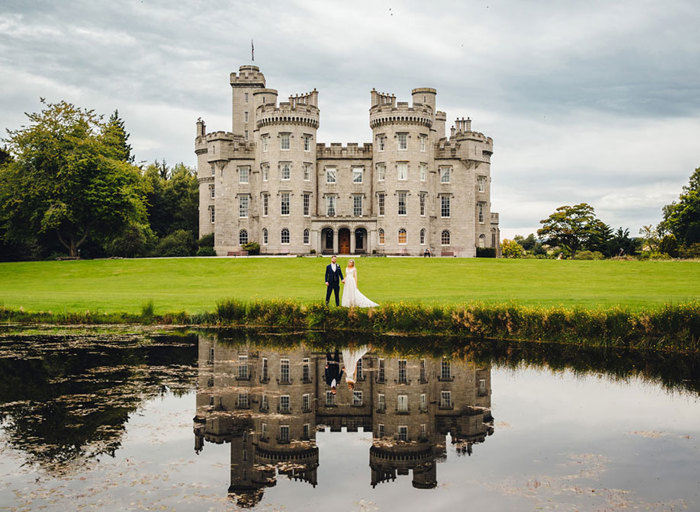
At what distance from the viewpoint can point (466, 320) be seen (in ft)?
59.7

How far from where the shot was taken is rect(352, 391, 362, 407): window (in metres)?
10.8

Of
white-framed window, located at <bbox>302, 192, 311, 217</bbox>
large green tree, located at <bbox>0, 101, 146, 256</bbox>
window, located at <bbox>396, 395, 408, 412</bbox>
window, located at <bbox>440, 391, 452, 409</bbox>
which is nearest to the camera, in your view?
window, located at <bbox>396, 395, 408, 412</bbox>

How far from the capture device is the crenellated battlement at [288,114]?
59.6 m

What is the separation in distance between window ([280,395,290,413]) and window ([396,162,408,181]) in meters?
50.4

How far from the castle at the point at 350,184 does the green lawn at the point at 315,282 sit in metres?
10.1

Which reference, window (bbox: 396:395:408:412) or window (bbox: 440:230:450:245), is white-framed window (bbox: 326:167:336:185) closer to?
window (bbox: 440:230:450:245)

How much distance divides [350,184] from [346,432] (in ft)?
180

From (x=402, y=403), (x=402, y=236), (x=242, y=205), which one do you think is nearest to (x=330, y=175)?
(x=242, y=205)

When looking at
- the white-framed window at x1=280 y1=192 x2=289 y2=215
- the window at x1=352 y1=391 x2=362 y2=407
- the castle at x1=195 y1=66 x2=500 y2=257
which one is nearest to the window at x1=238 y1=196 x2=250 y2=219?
the castle at x1=195 y1=66 x2=500 y2=257

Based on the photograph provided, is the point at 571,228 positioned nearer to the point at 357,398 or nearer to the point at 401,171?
the point at 401,171

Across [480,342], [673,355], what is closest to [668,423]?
[673,355]

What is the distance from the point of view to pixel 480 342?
17.5 meters

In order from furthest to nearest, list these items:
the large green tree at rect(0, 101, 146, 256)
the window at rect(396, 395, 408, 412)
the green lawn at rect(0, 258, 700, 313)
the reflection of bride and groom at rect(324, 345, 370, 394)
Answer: the large green tree at rect(0, 101, 146, 256)
the green lawn at rect(0, 258, 700, 313)
the reflection of bride and groom at rect(324, 345, 370, 394)
the window at rect(396, 395, 408, 412)

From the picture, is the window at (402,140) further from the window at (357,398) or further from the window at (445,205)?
the window at (357,398)
